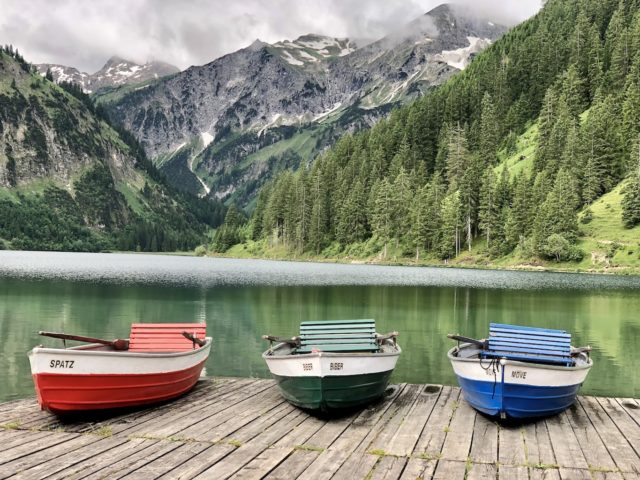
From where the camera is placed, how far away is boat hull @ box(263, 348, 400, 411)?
15133mm

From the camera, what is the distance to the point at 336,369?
49.9 feet

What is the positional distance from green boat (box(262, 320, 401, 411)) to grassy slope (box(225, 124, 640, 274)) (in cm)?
10446

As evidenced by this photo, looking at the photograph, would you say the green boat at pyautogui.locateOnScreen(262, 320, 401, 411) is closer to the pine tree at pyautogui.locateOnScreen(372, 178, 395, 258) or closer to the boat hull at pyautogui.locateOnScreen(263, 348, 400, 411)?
the boat hull at pyautogui.locateOnScreen(263, 348, 400, 411)

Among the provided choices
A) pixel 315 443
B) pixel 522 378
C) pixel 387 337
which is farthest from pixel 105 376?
pixel 522 378

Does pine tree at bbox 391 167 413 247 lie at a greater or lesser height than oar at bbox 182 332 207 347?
greater

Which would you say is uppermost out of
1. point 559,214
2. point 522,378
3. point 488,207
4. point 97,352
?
point 488,207

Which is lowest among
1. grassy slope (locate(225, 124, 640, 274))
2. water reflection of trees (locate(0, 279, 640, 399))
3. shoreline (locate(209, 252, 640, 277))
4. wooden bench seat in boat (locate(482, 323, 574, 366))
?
water reflection of trees (locate(0, 279, 640, 399))

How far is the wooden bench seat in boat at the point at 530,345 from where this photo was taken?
57.1 feet

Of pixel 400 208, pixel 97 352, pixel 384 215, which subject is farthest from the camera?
pixel 400 208

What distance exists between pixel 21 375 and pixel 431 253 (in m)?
144

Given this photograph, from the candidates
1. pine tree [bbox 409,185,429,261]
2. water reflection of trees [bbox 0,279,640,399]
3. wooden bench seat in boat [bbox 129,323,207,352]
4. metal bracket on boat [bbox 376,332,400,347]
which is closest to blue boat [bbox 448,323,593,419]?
metal bracket on boat [bbox 376,332,400,347]

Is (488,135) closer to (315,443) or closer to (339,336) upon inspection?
(339,336)

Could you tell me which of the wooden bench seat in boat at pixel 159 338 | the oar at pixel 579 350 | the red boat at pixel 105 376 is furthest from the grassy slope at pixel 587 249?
the red boat at pixel 105 376

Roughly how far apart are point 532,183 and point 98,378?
148 meters
